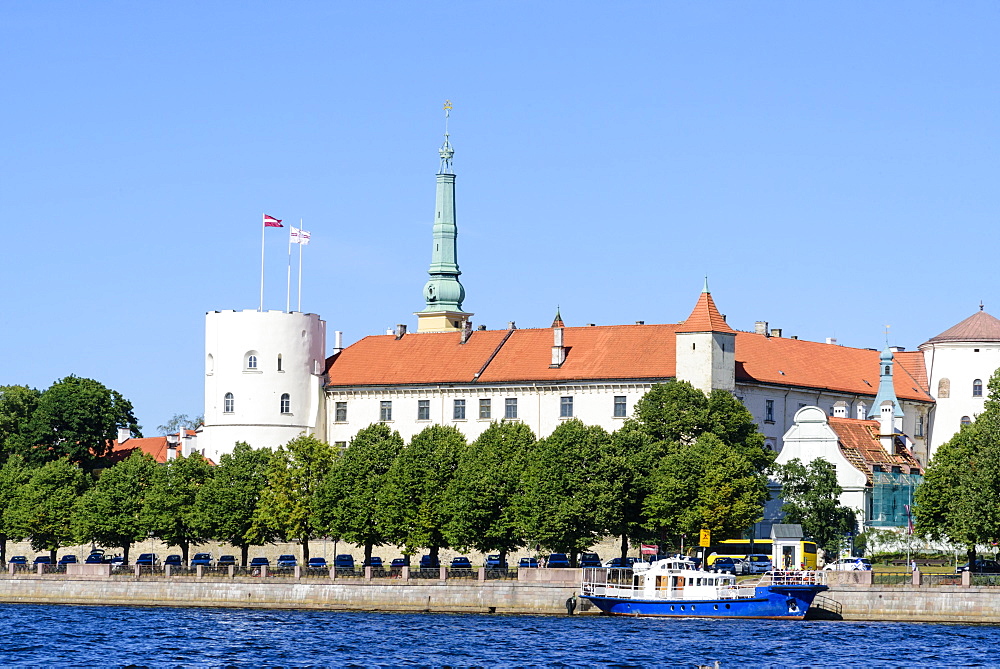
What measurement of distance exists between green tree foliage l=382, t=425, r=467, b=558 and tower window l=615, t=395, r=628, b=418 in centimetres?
1624

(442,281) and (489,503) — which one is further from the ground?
(442,281)

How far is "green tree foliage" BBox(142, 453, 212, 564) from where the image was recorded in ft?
372

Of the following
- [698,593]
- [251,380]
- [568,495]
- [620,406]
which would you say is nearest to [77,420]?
[251,380]

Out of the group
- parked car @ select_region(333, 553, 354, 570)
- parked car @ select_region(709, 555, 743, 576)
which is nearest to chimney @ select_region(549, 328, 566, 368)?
parked car @ select_region(333, 553, 354, 570)

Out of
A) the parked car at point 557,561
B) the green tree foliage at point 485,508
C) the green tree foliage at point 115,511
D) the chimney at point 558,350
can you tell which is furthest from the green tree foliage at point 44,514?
the chimney at point 558,350

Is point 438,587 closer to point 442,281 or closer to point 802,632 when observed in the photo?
point 802,632

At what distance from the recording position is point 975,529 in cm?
9462

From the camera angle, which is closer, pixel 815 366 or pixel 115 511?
pixel 115 511

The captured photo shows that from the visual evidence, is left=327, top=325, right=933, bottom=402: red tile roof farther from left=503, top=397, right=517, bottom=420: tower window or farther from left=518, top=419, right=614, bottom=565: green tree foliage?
left=518, top=419, right=614, bottom=565: green tree foliage

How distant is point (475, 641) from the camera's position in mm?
83750

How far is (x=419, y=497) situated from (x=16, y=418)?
38157 millimetres

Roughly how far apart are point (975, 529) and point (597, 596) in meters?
17.0

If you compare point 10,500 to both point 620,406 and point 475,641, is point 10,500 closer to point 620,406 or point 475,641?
point 620,406

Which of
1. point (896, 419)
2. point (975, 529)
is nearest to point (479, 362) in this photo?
point (896, 419)
